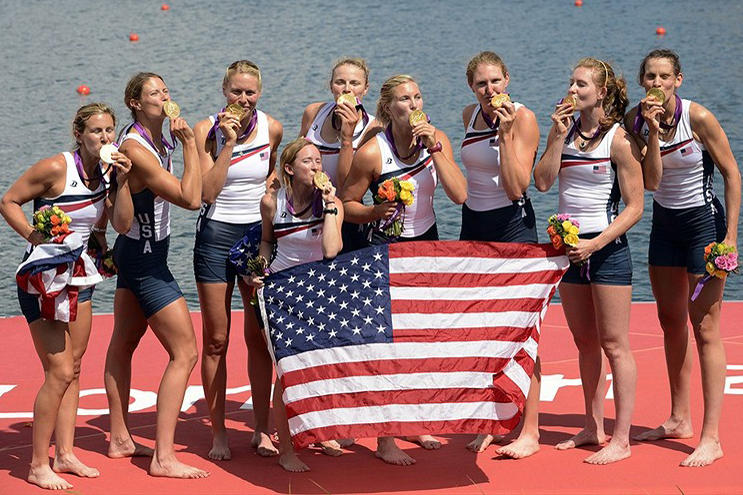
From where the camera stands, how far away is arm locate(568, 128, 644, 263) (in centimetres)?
697

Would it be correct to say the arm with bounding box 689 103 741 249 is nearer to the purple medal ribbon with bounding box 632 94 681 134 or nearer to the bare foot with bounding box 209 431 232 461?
the purple medal ribbon with bounding box 632 94 681 134

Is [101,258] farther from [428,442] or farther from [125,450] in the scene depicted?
[428,442]

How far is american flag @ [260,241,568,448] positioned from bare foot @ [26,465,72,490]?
Answer: 131 centimetres

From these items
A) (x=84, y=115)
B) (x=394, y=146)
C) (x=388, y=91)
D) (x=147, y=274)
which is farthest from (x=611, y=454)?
(x=84, y=115)

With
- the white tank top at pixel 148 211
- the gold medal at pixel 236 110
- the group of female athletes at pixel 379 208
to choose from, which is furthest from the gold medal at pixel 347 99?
the white tank top at pixel 148 211

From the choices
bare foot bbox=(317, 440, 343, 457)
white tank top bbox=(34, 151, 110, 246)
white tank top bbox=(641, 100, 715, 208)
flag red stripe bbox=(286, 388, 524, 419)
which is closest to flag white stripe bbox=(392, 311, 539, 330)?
flag red stripe bbox=(286, 388, 524, 419)

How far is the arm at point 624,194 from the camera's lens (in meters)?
6.97

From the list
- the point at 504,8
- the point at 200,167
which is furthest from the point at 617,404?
the point at 504,8

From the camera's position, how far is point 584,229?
279 inches

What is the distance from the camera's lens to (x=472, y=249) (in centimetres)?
713

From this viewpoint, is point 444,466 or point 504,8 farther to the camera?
point 504,8

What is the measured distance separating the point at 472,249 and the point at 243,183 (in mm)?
1423

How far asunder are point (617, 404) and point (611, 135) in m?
1.57

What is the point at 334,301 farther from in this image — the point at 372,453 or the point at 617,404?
the point at 617,404
